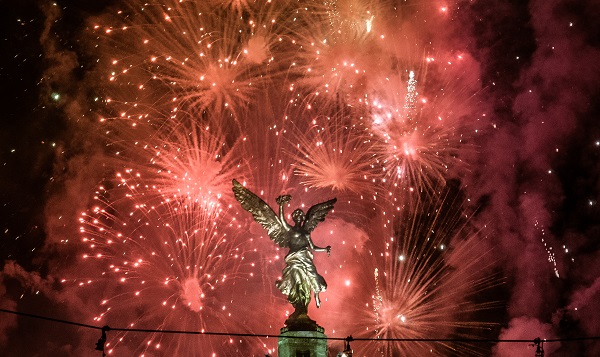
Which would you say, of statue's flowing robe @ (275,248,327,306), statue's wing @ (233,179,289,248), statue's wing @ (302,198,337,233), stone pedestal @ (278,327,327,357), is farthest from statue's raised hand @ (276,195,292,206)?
stone pedestal @ (278,327,327,357)

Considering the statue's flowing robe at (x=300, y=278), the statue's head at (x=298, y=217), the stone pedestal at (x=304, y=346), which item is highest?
the statue's head at (x=298, y=217)

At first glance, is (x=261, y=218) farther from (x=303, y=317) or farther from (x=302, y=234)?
(x=303, y=317)

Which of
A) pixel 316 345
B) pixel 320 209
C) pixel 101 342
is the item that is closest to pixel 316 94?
pixel 320 209

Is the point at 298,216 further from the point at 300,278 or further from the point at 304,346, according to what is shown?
the point at 304,346

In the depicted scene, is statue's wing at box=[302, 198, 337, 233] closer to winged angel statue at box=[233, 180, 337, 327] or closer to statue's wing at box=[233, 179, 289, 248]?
winged angel statue at box=[233, 180, 337, 327]

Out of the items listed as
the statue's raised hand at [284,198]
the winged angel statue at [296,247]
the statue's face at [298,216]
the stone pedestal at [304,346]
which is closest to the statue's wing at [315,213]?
the winged angel statue at [296,247]

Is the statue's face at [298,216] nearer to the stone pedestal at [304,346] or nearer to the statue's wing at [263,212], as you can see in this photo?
the statue's wing at [263,212]

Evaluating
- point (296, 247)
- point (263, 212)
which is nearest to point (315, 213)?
point (296, 247)
